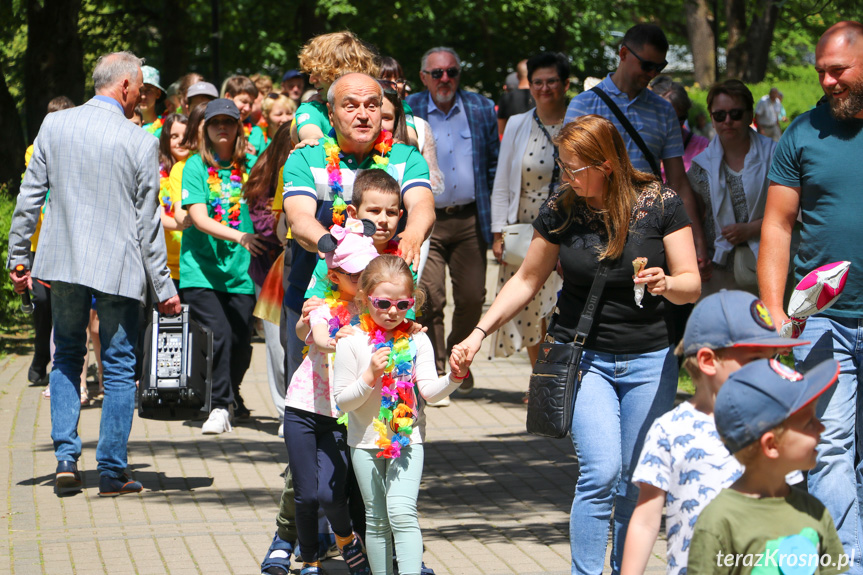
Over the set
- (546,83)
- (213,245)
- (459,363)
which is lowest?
(213,245)

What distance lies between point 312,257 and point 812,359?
213 centimetres

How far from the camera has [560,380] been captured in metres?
4.32

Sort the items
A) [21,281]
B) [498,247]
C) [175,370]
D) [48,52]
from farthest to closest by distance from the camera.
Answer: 1. [48,52]
2. [498,247]
3. [21,281]
4. [175,370]

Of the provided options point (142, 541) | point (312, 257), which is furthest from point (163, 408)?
point (312, 257)

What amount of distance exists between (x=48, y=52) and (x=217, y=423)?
29.9 ft

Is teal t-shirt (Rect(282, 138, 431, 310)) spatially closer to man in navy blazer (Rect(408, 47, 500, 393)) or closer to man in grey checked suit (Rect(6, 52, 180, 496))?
man in grey checked suit (Rect(6, 52, 180, 496))

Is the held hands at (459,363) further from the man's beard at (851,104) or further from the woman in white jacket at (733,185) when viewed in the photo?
the woman in white jacket at (733,185)

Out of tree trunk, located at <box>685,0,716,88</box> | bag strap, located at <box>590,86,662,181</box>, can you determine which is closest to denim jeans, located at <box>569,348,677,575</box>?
bag strap, located at <box>590,86,662,181</box>

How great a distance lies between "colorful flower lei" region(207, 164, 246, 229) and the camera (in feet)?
26.2

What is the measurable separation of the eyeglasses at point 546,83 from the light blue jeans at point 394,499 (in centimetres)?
407

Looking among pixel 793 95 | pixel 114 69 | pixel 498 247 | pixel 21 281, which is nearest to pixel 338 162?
pixel 114 69

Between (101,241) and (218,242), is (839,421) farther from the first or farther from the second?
(218,242)

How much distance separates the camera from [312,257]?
201 inches

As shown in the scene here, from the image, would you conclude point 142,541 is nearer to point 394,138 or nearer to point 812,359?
point 394,138
